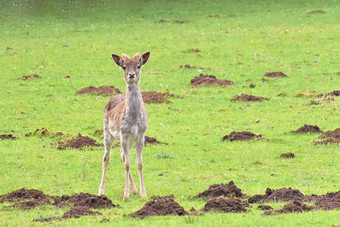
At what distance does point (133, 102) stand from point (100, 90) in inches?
A: 637

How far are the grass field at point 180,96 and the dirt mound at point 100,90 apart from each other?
1.81ft

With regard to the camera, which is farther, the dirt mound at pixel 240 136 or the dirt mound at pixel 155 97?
the dirt mound at pixel 155 97

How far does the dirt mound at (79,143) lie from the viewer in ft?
73.6

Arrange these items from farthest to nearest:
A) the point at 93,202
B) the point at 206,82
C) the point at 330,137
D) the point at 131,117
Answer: the point at 206,82, the point at 330,137, the point at 131,117, the point at 93,202

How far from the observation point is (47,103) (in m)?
30.3

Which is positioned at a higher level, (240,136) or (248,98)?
(248,98)

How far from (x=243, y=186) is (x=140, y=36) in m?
30.3

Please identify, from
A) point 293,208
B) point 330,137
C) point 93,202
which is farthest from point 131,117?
point 330,137

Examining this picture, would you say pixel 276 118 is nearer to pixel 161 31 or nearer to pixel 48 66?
pixel 48 66

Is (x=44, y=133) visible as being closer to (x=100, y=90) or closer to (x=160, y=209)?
(x=100, y=90)

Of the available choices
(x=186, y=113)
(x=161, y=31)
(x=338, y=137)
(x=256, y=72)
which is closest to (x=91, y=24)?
(x=161, y=31)

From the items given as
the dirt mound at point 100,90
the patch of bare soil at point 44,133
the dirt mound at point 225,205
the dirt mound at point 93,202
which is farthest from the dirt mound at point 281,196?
the dirt mound at point 100,90

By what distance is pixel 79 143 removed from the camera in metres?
22.6

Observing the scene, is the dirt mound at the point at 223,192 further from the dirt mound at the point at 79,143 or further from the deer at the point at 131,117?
the dirt mound at the point at 79,143
